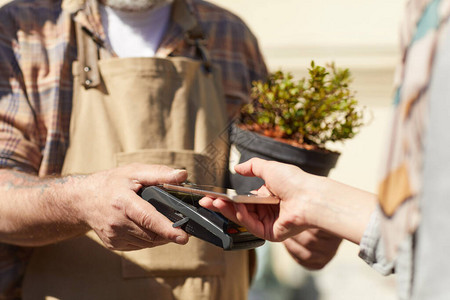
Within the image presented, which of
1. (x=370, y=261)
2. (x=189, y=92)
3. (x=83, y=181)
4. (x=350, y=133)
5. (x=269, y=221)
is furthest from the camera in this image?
(x=189, y=92)

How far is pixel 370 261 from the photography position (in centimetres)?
111

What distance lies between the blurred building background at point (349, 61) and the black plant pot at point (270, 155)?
6.44 feet

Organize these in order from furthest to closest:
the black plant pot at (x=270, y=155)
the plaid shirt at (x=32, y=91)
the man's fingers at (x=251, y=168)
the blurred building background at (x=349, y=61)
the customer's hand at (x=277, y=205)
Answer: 1. the blurred building background at (x=349, y=61)
2. the plaid shirt at (x=32, y=91)
3. the black plant pot at (x=270, y=155)
4. the man's fingers at (x=251, y=168)
5. the customer's hand at (x=277, y=205)

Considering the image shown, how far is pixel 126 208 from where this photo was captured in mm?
1417

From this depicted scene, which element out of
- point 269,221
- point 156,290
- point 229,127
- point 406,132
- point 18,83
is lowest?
point 156,290

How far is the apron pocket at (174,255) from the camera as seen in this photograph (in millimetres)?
1724

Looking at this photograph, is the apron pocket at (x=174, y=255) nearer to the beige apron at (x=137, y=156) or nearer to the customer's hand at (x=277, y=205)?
the beige apron at (x=137, y=156)

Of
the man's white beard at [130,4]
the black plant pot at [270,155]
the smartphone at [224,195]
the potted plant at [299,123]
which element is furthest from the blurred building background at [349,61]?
the smartphone at [224,195]

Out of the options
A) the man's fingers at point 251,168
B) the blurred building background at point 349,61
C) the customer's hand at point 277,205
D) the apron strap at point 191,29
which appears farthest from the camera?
the blurred building background at point 349,61

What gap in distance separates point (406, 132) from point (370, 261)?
45 centimetres

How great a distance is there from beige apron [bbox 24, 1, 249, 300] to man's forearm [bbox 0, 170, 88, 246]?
0.12m

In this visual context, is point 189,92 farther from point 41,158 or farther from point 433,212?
point 433,212

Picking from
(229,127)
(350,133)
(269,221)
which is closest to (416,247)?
(269,221)

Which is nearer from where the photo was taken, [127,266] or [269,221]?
[269,221]
